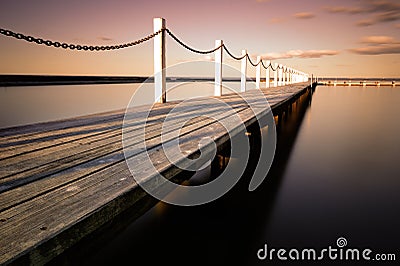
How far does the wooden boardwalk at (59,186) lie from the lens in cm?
97

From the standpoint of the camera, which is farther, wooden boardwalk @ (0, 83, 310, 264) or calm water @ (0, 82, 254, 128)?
calm water @ (0, 82, 254, 128)

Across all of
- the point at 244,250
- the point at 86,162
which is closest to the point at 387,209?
the point at 244,250

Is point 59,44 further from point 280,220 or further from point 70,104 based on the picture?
point 70,104

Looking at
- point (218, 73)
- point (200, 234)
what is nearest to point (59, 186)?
point (200, 234)

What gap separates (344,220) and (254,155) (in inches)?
92.8

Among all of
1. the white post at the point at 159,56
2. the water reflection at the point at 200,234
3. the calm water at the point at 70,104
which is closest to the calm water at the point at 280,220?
the water reflection at the point at 200,234

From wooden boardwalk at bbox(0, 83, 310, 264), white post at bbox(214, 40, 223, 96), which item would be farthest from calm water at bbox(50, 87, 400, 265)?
white post at bbox(214, 40, 223, 96)

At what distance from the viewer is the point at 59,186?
1.35 m

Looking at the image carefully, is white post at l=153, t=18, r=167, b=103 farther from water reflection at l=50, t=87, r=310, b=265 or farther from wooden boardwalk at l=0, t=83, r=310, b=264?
wooden boardwalk at l=0, t=83, r=310, b=264

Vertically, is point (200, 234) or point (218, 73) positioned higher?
point (218, 73)

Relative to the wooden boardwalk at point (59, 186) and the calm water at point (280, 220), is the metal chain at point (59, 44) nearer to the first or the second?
the wooden boardwalk at point (59, 186)

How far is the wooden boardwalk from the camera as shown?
97 centimetres

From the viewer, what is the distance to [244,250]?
2463 mm

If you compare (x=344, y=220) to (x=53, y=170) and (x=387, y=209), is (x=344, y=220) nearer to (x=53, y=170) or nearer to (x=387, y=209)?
(x=387, y=209)
